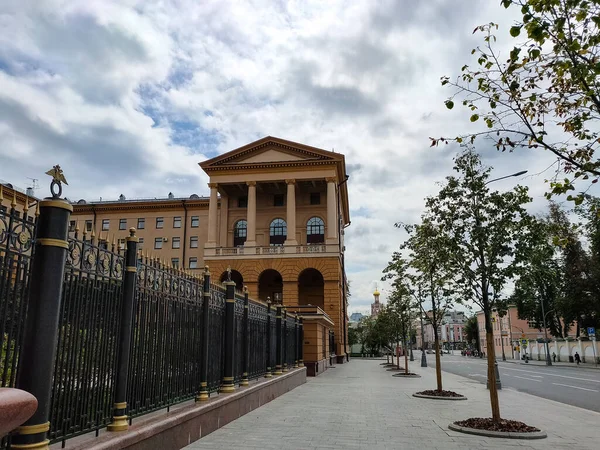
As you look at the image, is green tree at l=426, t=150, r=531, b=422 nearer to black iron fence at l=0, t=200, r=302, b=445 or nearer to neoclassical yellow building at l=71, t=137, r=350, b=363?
black iron fence at l=0, t=200, r=302, b=445

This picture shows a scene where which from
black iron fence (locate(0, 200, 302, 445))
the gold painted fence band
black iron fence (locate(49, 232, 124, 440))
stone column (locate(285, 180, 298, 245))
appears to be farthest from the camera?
stone column (locate(285, 180, 298, 245))

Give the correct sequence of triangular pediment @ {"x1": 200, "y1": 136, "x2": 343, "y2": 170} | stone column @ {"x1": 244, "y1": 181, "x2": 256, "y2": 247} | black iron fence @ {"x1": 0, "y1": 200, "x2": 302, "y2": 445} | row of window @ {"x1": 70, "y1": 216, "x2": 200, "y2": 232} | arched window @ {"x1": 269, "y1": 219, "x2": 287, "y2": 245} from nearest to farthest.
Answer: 1. black iron fence @ {"x1": 0, "y1": 200, "x2": 302, "y2": 445}
2. triangular pediment @ {"x1": 200, "y1": 136, "x2": 343, "y2": 170}
3. stone column @ {"x1": 244, "y1": 181, "x2": 256, "y2": 247}
4. arched window @ {"x1": 269, "y1": 219, "x2": 287, "y2": 245}
5. row of window @ {"x1": 70, "y1": 216, "x2": 200, "y2": 232}

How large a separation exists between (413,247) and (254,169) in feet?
103

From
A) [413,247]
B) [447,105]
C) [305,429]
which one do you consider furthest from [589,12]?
[413,247]

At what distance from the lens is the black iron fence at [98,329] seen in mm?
4133

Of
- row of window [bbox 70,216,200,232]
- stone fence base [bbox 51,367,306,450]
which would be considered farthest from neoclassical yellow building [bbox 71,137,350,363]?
stone fence base [bbox 51,367,306,450]

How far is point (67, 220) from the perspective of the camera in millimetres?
4531

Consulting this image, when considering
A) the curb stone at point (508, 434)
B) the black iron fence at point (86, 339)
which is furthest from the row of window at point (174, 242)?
the black iron fence at point (86, 339)

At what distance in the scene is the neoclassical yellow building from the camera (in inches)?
1706

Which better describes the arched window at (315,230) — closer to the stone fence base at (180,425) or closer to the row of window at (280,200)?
the row of window at (280,200)

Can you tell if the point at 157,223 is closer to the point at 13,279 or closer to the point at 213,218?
the point at 213,218

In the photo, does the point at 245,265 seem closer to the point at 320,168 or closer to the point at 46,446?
the point at 320,168

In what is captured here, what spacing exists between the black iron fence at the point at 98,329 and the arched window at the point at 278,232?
37660mm

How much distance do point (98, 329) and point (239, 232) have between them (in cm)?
4416
